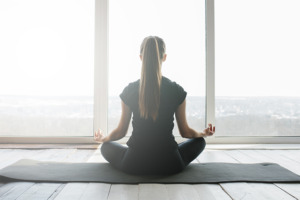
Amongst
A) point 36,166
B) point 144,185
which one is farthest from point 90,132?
point 144,185

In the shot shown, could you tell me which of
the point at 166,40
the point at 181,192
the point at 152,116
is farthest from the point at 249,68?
the point at 181,192

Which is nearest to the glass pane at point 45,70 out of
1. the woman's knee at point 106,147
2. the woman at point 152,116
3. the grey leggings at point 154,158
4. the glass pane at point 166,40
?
the glass pane at point 166,40

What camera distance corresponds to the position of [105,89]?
3.21 m

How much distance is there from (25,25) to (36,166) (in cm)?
184

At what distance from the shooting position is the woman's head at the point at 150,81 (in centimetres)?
182

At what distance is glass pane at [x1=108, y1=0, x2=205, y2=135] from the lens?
128 inches

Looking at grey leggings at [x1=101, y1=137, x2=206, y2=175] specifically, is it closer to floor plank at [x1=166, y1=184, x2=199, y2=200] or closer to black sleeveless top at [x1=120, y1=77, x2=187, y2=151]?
black sleeveless top at [x1=120, y1=77, x2=187, y2=151]

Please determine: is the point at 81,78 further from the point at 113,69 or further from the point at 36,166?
the point at 36,166

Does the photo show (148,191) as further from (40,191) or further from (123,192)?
(40,191)

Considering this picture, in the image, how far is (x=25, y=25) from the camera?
3.24m

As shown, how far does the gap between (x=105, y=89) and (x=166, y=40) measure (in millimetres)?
896

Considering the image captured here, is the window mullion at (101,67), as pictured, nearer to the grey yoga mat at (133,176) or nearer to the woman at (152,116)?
the grey yoga mat at (133,176)

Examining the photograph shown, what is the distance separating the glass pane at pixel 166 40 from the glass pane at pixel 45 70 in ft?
0.92

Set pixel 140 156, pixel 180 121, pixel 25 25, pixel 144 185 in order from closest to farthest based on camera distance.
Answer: pixel 144 185 → pixel 140 156 → pixel 180 121 → pixel 25 25
